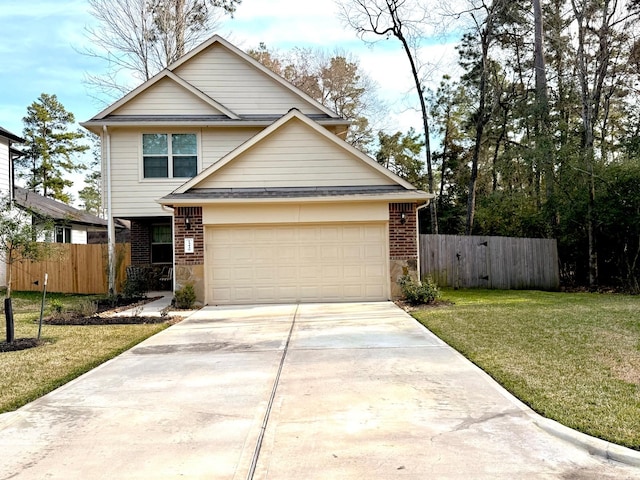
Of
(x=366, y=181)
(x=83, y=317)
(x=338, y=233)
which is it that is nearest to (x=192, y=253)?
(x=83, y=317)

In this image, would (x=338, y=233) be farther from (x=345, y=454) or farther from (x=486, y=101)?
(x=486, y=101)

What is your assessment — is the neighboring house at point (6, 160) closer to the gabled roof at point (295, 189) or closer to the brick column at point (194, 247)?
the brick column at point (194, 247)

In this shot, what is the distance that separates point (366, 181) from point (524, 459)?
10.4 meters

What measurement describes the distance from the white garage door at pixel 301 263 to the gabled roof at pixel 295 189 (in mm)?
889

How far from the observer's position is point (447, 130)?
30.6 metres

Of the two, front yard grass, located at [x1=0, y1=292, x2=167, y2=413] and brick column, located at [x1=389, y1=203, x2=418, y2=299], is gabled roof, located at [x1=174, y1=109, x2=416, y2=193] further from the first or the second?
front yard grass, located at [x1=0, y1=292, x2=167, y2=413]

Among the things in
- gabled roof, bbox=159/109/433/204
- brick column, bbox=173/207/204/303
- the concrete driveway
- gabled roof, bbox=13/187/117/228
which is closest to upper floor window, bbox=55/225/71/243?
gabled roof, bbox=13/187/117/228

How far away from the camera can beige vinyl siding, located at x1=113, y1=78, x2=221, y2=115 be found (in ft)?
53.1

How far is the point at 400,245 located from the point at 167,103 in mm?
8914

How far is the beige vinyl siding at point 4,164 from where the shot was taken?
18938 mm

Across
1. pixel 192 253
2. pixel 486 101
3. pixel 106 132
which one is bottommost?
pixel 192 253

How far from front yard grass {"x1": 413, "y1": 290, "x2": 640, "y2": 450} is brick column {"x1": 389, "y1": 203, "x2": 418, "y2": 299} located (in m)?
1.65

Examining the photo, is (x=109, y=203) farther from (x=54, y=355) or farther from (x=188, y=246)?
(x=54, y=355)

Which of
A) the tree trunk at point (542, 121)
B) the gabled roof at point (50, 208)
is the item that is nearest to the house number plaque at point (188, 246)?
the gabled roof at point (50, 208)
